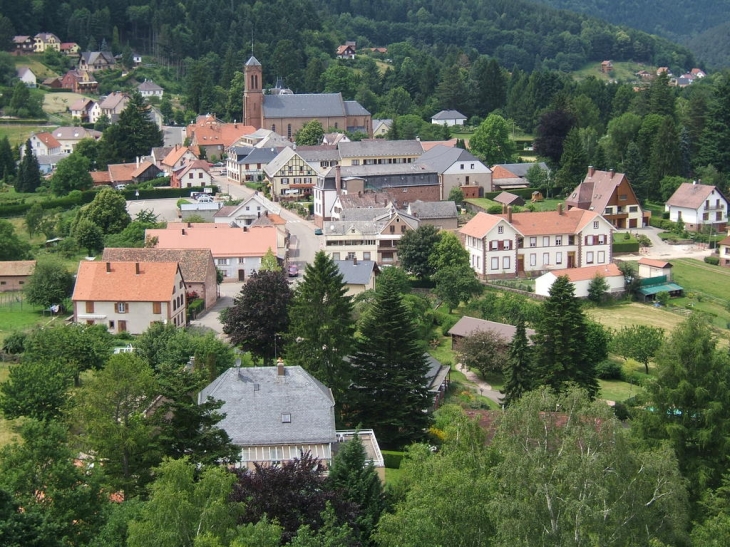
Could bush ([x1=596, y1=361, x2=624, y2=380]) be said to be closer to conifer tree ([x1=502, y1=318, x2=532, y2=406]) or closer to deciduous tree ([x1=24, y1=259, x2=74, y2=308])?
conifer tree ([x1=502, y1=318, x2=532, y2=406])

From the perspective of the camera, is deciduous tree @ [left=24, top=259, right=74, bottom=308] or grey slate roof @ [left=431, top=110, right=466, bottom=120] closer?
deciduous tree @ [left=24, top=259, right=74, bottom=308]

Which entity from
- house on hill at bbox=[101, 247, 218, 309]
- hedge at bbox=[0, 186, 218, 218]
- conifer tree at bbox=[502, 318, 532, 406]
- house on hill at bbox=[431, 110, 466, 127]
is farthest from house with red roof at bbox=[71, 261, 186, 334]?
house on hill at bbox=[431, 110, 466, 127]

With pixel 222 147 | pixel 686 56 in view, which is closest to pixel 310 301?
pixel 222 147

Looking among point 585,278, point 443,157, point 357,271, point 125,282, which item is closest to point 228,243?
point 357,271

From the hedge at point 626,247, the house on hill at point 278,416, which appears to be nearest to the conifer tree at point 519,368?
the house on hill at point 278,416

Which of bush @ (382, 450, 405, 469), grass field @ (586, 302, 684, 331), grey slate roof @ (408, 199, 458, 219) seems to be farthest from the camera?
grey slate roof @ (408, 199, 458, 219)

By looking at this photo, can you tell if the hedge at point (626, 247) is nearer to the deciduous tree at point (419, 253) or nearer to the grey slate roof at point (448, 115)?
the deciduous tree at point (419, 253)
